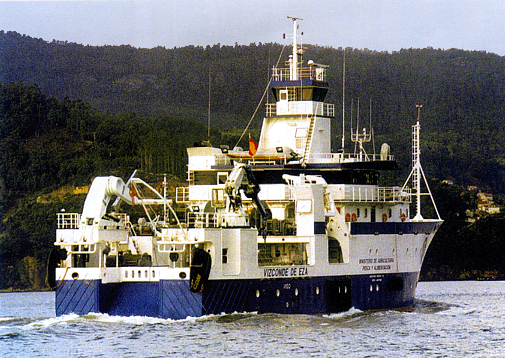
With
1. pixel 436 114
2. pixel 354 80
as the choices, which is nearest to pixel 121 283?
pixel 354 80

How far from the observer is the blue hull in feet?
135

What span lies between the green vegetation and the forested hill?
15 centimetres

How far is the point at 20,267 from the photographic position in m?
77.8

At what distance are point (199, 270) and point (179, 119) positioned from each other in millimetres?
49647

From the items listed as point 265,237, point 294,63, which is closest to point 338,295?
point 265,237

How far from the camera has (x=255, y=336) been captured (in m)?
39.6

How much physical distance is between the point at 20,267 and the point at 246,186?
121 feet

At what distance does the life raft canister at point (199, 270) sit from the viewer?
40625mm

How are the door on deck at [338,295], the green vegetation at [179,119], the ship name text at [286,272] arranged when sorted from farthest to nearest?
the green vegetation at [179,119] → the door on deck at [338,295] → the ship name text at [286,272]

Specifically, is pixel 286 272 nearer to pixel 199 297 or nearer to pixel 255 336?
pixel 199 297

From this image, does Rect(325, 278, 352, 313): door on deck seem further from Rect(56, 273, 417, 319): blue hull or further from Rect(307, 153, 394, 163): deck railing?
Rect(307, 153, 394, 163): deck railing

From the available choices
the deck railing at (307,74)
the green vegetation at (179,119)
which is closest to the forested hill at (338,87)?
the green vegetation at (179,119)

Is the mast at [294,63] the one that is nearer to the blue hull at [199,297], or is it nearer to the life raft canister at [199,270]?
the blue hull at [199,297]

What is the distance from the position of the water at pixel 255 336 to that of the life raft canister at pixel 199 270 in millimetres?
1201
